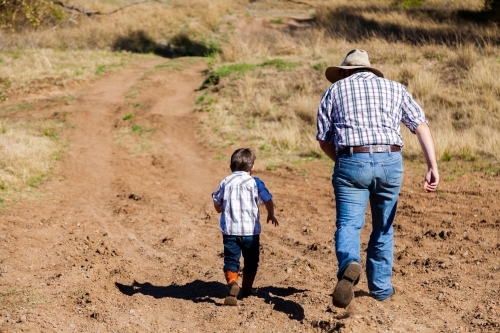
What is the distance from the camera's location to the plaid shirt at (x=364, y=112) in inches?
190

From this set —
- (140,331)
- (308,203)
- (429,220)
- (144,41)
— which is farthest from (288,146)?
(144,41)

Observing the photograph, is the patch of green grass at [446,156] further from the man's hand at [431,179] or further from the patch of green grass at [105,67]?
the patch of green grass at [105,67]

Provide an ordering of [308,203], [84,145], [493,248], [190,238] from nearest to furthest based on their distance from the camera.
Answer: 1. [493,248]
2. [190,238]
3. [308,203]
4. [84,145]

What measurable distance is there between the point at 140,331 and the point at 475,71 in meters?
11.7

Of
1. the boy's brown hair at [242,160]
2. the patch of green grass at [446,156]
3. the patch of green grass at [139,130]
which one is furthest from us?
the patch of green grass at [139,130]

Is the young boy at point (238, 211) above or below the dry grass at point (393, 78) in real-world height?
above

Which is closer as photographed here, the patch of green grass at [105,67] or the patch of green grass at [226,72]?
the patch of green grass at [226,72]

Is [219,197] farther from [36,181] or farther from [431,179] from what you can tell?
[36,181]

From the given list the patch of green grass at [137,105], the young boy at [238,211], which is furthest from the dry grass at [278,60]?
the young boy at [238,211]

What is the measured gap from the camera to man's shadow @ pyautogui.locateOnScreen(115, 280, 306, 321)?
5.57 metres

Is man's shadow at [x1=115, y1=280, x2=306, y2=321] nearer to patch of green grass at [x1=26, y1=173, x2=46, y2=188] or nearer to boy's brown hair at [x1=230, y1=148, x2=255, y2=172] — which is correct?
boy's brown hair at [x1=230, y1=148, x2=255, y2=172]

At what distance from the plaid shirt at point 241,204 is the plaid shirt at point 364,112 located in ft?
2.94

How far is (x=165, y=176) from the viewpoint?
11.7m

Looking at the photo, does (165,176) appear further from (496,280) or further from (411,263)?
(496,280)
